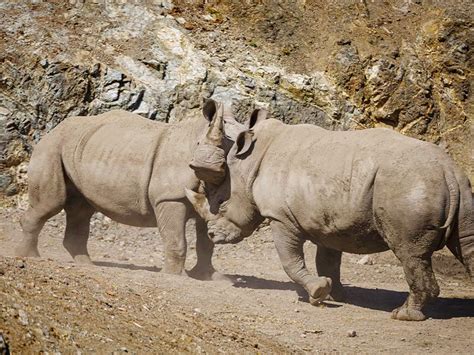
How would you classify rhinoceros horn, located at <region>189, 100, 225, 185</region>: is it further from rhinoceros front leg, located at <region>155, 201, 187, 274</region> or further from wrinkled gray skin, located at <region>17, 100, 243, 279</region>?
rhinoceros front leg, located at <region>155, 201, 187, 274</region>

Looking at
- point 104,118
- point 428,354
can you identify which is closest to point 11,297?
point 428,354

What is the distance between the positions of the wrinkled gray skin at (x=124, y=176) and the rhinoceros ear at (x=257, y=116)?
32 cm

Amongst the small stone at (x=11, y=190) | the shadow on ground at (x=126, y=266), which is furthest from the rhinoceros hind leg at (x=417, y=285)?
the small stone at (x=11, y=190)

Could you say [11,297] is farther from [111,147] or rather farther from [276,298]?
[111,147]

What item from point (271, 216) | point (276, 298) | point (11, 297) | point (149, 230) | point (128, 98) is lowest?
point (149, 230)

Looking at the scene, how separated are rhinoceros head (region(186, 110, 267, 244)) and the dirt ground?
0.67 m

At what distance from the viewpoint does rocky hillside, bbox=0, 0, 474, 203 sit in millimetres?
15883

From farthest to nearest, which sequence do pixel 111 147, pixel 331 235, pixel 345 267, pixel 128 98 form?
pixel 128 98 < pixel 345 267 < pixel 111 147 < pixel 331 235

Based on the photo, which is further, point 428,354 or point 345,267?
point 345,267

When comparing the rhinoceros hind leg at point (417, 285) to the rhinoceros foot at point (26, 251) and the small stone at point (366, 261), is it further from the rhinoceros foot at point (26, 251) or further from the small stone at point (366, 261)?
the rhinoceros foot at point (26, 251)

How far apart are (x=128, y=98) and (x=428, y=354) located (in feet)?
28.6

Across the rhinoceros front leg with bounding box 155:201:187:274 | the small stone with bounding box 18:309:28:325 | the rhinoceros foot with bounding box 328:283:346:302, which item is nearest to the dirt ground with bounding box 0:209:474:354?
the small stone with bounding box 18:309:28:325

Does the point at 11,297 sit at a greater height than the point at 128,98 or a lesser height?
greater

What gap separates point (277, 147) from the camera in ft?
35.1
